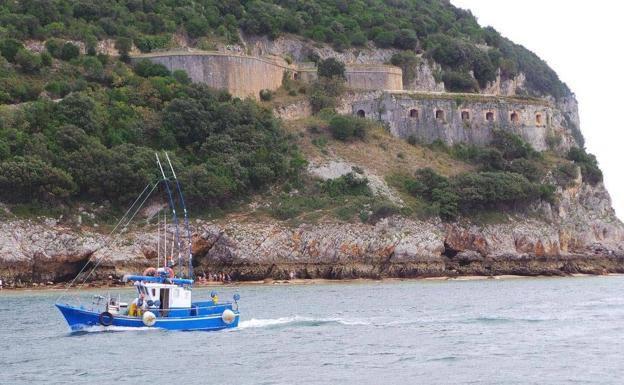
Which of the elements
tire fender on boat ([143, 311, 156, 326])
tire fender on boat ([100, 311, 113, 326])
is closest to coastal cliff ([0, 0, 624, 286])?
tire fender on boat ([100, 311, 113, 326])

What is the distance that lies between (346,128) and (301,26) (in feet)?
61.4

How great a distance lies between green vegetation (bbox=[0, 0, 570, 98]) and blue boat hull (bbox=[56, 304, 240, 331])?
134 ft

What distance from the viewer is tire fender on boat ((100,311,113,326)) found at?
1468 inches

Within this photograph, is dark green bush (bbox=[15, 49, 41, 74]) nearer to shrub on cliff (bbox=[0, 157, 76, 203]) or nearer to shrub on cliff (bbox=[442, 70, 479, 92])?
shrub on cliff (bbox=[0, 157, 76, 203])

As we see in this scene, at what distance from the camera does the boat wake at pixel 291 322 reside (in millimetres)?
39344

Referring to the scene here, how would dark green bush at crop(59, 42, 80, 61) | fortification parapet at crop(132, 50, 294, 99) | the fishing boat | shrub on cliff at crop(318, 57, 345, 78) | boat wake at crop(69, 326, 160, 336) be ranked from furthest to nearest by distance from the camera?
shrub on cliff at crop(318, 57, 345, 78) < fortification parapet at crop(132, 50, 294, 99) < dark green bush at crop(59, 42, 80, 61) < boat wake at crop(69, 326, 160, 336) < the fishing boat

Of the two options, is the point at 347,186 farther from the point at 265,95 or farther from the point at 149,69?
the point at 149,69

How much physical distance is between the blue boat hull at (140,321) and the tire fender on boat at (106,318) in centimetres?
10

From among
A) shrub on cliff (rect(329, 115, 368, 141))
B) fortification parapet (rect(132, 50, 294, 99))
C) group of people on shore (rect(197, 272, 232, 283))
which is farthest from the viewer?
fortification parapet (rect(132, 50, 294, 99))

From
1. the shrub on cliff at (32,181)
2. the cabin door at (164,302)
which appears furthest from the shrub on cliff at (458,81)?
the cabin door at (164,302)

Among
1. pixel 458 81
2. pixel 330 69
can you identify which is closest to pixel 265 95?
pixel 330 69

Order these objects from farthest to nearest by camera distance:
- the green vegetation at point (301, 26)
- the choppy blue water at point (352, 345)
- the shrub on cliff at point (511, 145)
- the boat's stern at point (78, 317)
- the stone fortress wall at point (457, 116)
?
the stone fortress wall at point (457, 116), the green vegetation at point (301, 26), the shrub on cliff at point (511, 145), the boat's stern at point (78, 317), the choppy blue water at point (352, 345)

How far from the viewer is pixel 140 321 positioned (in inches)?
1474

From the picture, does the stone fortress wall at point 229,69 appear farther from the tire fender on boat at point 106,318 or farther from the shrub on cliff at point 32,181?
the tire fender on boat at point 106,318
